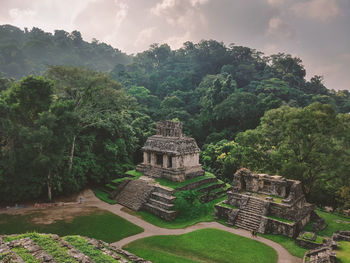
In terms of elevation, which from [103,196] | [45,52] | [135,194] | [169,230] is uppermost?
[45,52]

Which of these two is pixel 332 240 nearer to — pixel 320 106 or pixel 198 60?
pixel 320 106

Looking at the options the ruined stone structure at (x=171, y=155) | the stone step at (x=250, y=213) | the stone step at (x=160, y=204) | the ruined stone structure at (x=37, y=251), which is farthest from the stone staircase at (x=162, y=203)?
the ruined stone structure at (x=37, y=251)

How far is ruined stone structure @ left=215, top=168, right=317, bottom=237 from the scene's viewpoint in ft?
53.4

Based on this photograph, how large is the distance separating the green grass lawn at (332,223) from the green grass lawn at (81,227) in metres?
11.8

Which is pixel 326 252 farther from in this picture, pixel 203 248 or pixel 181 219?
pixel 181 219

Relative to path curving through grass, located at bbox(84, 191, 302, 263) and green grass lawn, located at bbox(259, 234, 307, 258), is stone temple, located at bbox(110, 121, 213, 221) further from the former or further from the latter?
green grass lawn, located at bbox(259, 234, 307, 258)

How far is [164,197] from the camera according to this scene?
20062 millimetres

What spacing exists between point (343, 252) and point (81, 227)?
14839 millimetres

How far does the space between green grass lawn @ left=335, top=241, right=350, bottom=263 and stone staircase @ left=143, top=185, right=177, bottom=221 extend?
10040 millimetres

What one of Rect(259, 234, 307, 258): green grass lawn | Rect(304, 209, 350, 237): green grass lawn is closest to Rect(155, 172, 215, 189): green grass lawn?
Rect(259, 234, 307, 258): green grass lawn

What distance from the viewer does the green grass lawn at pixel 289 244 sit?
13814mm

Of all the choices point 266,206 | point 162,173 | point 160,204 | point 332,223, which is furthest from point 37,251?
point 332,223

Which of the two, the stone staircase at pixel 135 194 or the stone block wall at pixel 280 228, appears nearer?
the stone block wall at pixel 280 228

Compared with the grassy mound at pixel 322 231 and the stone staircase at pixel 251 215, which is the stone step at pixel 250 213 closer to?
the stone staircase at pixel 251 215
